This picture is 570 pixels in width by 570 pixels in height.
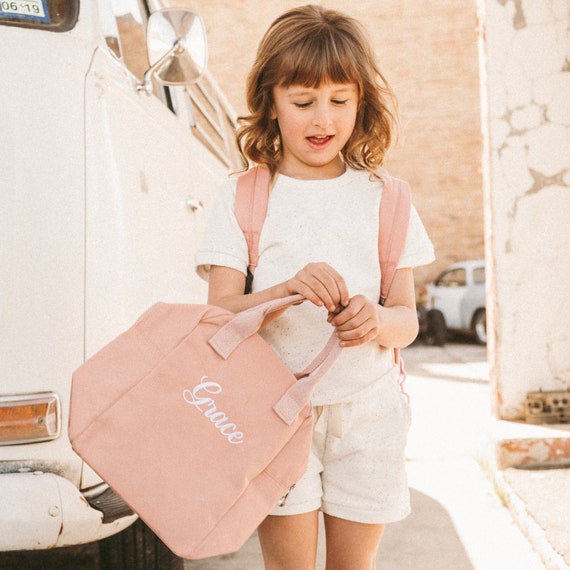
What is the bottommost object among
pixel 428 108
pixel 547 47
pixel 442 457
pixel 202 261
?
pixel 442 457

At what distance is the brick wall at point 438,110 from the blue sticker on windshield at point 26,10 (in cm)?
1270

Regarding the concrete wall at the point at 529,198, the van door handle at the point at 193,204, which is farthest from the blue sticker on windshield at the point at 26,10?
the concrete wall at the point at 529,198

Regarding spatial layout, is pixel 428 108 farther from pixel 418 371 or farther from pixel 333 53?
pixel 333 53

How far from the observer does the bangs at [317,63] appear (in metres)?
1.61

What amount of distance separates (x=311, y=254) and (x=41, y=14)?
3.27 ft

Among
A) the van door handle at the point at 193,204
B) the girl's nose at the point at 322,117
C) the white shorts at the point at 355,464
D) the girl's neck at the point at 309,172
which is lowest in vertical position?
the white shorts at the point at 355,464

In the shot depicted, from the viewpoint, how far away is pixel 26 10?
198 cm

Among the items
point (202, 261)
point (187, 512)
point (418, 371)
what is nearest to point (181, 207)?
point (202, 261)

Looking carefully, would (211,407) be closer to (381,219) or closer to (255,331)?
(255,331)

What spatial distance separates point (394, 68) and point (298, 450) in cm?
1395

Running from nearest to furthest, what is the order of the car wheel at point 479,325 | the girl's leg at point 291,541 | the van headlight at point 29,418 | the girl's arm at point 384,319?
the girl's arm at point 384,319 → the girl's leg at point 291,541 → the van headlight at point 29,418 → the car wheel at point 479,325

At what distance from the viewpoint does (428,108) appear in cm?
1442

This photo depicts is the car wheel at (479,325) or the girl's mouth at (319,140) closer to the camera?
the girl's mouth at (319,140)

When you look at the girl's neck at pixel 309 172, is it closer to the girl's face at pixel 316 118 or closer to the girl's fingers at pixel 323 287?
the girl's face at pixel 316 118
